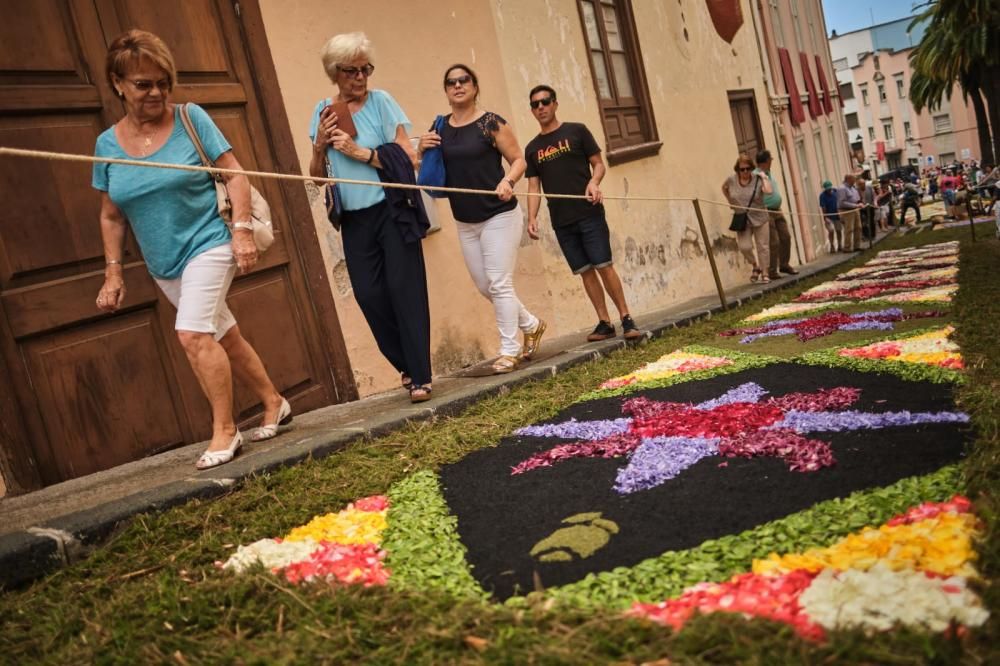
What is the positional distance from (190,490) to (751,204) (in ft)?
29.8

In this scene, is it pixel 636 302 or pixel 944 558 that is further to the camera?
pixel 636 302

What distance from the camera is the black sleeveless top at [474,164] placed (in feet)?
15.9

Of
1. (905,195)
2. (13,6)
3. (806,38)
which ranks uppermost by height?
(806,38)

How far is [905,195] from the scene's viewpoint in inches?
1043

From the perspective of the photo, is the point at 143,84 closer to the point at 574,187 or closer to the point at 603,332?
the point at 574,187

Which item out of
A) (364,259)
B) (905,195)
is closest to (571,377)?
(364,259)

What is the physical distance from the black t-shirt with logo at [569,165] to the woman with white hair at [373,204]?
1763 mm

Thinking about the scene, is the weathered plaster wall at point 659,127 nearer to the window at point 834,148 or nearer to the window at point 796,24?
the window at point 796,24

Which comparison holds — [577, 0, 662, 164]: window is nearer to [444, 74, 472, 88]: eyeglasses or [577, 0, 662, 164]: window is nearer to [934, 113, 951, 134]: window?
[444, 74, 472, 88]: eyeglasses

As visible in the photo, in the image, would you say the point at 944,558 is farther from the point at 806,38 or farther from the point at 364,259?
the point at 806,38

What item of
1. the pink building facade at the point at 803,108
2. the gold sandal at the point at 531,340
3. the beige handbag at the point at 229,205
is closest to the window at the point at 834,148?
the pink building facade at the point at 803,108

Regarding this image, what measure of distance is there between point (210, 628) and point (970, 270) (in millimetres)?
7707

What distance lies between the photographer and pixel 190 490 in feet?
9.61

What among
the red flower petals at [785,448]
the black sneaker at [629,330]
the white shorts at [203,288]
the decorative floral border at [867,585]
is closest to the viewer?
the decorative floral border at [867,585]
